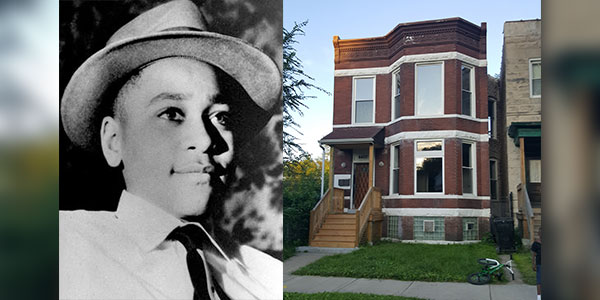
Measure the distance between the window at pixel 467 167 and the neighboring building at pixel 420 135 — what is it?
0.04ft

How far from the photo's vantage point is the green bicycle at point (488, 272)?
4730 millimetres

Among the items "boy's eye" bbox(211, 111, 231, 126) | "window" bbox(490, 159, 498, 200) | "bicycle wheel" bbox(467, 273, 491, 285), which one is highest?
"boy's eye" bbox(211, 111, 231, 126)

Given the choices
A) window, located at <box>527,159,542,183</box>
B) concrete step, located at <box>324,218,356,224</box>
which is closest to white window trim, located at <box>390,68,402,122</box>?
concrete step, located at <box>324,218,356,224</box>

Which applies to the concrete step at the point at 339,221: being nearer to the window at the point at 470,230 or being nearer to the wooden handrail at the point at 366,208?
the wooden handrail at the point at 366,208

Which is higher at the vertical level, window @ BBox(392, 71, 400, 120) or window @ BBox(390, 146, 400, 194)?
window @ BBox(392, 71, 400, 120)

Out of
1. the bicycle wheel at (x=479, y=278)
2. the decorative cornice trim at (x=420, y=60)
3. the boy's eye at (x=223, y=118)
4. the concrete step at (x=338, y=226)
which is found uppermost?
the decorative cornice trim at (x=420, y=60)

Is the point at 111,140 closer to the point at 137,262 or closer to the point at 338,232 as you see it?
the point at 137,262

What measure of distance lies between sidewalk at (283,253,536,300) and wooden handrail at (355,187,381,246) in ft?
2.30

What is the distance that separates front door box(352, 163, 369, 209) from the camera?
6125 mm

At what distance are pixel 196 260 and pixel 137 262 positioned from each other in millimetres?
374

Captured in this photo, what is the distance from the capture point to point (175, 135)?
2900 mm

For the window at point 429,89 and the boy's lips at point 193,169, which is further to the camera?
the window at point 429,89

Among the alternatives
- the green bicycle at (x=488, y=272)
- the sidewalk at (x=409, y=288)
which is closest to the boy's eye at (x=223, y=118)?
the sidewalk at (x=409, y=288)

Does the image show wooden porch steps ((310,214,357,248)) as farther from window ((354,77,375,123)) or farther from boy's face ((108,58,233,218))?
boy's face ((108,58,233,218))
